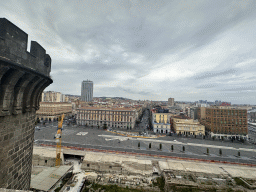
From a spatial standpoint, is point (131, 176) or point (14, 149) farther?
point (131, 176)

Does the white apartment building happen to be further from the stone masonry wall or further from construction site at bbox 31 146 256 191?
the stone masonry wall

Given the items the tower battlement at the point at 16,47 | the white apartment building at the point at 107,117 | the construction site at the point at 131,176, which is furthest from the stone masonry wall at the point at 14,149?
the white apartment building at the point at 107,117

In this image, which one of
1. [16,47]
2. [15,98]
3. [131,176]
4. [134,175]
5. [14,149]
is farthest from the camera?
[134,175]

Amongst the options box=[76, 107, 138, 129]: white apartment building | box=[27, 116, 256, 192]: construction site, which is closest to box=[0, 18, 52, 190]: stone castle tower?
box=[27, 116, 256, 192]: construction site

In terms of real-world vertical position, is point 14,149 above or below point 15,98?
below

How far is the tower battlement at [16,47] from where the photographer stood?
515 centimetres

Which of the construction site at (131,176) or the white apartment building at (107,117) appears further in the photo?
the white apartment building at (107,117)

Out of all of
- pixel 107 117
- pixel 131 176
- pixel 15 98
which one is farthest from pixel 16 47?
pixel 107 117

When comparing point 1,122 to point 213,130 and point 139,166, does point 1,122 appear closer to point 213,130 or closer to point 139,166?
point 139,166

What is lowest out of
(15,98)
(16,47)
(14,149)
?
(14,149)

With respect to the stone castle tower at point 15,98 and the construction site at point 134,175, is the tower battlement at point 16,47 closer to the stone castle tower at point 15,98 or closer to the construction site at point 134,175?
the stone castle tower at point 15,98

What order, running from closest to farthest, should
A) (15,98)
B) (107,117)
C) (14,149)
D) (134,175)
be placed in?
(15,98)
(14,149)
(134,175)
(107,117)

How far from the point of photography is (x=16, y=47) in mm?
5711

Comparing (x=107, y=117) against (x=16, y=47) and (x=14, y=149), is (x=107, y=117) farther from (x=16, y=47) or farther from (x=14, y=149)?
(x=16, y=47)
